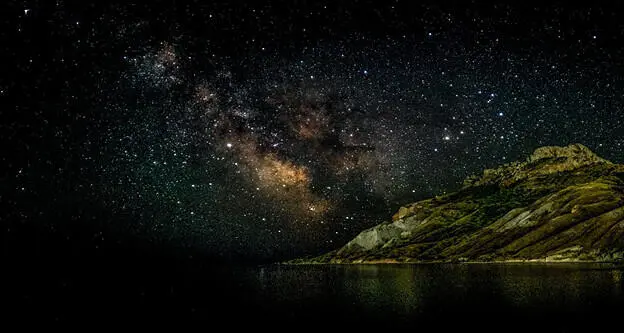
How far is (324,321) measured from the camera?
104 feet

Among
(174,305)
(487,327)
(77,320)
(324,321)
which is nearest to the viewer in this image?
(487,327)

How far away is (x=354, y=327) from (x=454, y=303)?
49.0ft

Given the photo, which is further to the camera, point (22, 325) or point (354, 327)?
point (22, 325)

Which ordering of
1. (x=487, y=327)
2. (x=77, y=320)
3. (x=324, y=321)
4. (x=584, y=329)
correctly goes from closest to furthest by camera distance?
(x=584, y=329)
(x=487, y=327)
(x=324, y=321)
(x=77, y=320)

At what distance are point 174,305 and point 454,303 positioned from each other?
111 feet

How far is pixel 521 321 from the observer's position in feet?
90.8

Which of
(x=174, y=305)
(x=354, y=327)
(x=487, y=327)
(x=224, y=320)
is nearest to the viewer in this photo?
(x=487, y=327)

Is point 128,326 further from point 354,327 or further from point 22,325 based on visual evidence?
point 354,327

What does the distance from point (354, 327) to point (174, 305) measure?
2881cm

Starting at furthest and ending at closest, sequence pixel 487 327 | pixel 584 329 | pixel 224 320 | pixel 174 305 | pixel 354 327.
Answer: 1. pixel 174 305
2. pixel 224 320
3. pixel 354 327
4. pixel 487 327
5. pixel 584 329

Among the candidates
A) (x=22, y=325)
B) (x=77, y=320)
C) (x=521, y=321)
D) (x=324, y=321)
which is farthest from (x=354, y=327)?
(x=22, y=325)

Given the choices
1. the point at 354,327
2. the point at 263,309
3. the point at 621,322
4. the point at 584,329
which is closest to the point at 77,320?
the point at 263,309

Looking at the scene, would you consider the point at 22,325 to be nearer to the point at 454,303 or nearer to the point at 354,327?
the point at 354,327

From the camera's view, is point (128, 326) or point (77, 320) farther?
point (77, 320)
